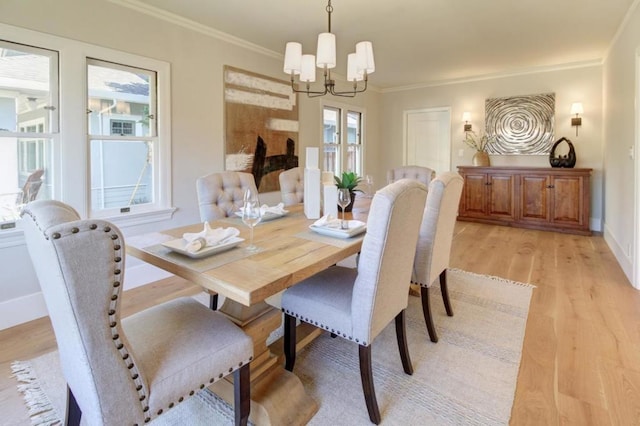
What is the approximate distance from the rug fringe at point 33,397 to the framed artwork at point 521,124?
610 cm

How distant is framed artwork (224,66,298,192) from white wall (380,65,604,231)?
9.02 ft

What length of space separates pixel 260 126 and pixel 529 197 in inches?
158

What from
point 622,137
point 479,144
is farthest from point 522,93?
point 622,137

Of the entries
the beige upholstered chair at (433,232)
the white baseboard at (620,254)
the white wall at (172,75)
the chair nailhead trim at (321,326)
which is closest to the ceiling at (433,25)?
the white wall at (172,75)

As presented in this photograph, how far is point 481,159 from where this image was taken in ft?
18.7

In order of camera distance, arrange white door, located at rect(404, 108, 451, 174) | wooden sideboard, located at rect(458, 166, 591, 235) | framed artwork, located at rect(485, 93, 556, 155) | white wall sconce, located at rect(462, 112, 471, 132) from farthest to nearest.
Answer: white door, located at rect(404, 108, 451, 174)
white wall sconce, located at rect(462, 112, 471, 132)
framed artwork, located at rect(485, 93, 556, 155)
wooden sideboard, located at rect(458, 166, 591, 235)

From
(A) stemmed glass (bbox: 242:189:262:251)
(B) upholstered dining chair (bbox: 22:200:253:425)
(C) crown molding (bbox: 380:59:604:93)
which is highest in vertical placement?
(C) crown molding (bbox: 380:59:604:93)

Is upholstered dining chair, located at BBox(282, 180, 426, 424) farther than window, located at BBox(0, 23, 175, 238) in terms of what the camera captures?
No

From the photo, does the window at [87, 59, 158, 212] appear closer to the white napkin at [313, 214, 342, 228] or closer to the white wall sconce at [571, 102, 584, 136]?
the white napkin at [313, 214, 342, 228]

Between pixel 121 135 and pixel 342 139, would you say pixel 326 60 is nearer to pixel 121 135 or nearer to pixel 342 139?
pixel 121 135

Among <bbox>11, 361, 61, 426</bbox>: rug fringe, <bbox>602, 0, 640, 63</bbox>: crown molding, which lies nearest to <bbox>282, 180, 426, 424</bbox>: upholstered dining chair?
<bbox>11, 361, 61, 426</bbox>: rug fringe

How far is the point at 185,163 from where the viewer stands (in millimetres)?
3453

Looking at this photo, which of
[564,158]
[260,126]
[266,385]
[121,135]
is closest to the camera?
[266,385]

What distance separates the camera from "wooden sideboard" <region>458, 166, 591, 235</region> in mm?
4871
